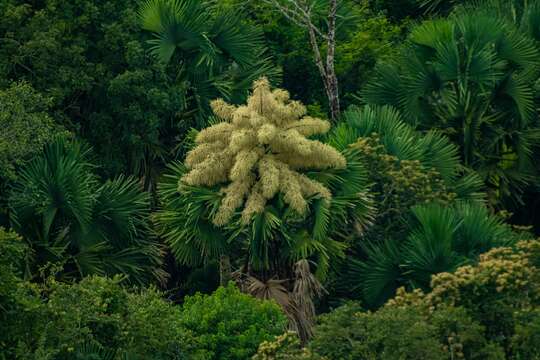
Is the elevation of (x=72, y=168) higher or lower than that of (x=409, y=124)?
lower

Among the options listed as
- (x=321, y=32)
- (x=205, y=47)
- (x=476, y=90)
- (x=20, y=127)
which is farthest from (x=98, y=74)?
(x=476, y=90)

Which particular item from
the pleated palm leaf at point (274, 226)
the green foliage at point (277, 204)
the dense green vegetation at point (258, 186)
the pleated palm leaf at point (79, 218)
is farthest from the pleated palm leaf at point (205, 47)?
the green foliage at point (277, 204)

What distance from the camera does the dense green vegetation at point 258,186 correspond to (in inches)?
875

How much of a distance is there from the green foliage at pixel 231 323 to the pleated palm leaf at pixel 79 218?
2.72 m

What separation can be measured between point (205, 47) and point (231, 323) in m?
6.85

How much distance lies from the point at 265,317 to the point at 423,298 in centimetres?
268

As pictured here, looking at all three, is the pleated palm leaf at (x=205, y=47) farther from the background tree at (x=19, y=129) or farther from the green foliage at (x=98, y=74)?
the background tree at (x=19, y=129)

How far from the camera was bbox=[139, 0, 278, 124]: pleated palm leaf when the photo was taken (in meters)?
30.2

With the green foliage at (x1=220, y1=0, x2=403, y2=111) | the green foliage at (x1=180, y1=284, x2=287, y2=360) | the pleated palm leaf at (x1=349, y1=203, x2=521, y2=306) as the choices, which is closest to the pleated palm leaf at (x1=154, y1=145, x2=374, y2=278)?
the pleated palm leaf at (x1=349, y1=203, x2=521, y2=306)

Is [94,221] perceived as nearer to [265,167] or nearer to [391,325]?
[265,167]

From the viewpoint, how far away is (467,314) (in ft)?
72.2

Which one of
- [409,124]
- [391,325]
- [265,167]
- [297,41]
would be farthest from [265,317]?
→ [297,41]

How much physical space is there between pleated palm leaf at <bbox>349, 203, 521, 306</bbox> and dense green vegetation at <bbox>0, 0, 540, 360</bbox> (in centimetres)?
3

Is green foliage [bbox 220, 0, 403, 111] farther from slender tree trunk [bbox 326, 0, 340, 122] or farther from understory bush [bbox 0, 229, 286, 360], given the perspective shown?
understory bush [bbox 0, 229, 286, 360]
